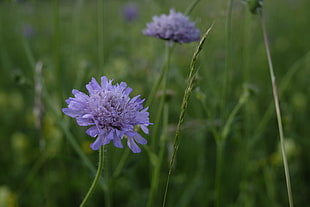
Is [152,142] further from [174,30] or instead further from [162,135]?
[174,30]

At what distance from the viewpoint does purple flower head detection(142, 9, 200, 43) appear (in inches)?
45.6

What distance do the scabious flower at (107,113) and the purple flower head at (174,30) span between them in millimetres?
Answer: 423

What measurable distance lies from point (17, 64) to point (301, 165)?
2497 millimetres

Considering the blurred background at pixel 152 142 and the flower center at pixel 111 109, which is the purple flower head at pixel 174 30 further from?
the flower center at pixel 111 109

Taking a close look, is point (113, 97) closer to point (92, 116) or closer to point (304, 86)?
point (92, 116)

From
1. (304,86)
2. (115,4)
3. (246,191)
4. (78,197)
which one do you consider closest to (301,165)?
(246,191)

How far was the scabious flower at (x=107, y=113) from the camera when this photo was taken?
0.71 metres

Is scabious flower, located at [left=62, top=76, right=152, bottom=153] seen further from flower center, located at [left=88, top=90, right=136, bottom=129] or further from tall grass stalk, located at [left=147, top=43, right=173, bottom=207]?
tall grass stalk, located at [left=147, top=43, right=173, bottom=207]

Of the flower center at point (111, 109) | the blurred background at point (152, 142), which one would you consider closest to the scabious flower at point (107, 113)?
the flower center at point (111, 109)

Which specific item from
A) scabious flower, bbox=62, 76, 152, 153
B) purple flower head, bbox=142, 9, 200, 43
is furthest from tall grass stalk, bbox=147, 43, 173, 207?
scabious flower, bbox=62, 76, 152, 153

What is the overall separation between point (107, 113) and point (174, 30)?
1.73 feet

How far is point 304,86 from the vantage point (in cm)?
259

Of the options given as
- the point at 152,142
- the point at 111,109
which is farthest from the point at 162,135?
the point at 111,109

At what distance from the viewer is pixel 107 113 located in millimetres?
729
